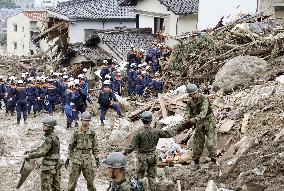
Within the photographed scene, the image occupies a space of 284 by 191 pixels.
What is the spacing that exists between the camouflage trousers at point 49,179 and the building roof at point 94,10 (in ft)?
78.4

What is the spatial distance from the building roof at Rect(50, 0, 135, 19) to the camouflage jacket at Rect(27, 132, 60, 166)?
23.9m

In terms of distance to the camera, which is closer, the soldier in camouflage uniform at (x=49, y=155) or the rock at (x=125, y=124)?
the soldier in camouflage uniform at (x=49, y=155)

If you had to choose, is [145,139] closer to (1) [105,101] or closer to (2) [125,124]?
(2) [125,124]

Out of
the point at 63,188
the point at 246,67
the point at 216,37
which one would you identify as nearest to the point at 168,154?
the point at 63,188

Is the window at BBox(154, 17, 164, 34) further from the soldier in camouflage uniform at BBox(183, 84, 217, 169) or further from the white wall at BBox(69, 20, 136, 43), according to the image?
the soldier in camouflage uniform at BBox(183, 84, 217, 169)

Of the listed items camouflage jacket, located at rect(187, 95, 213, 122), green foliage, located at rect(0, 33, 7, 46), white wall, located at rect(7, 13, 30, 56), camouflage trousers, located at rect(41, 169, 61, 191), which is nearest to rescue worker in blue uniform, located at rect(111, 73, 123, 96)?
camouflage jacket, located at rect(187, 95, 213, 122)

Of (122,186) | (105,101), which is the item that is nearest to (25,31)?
(105,101)

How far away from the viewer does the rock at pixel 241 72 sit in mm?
16562

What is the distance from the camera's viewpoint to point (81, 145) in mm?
10367

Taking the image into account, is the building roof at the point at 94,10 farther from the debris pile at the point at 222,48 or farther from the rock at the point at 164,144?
the rock at the point at 164,144

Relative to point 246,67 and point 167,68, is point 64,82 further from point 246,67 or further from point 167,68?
point 246,67

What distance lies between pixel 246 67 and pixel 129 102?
5.35 meters

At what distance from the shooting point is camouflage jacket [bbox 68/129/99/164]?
1034 cm

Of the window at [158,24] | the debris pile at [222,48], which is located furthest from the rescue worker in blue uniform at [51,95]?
the window at [158,24]
